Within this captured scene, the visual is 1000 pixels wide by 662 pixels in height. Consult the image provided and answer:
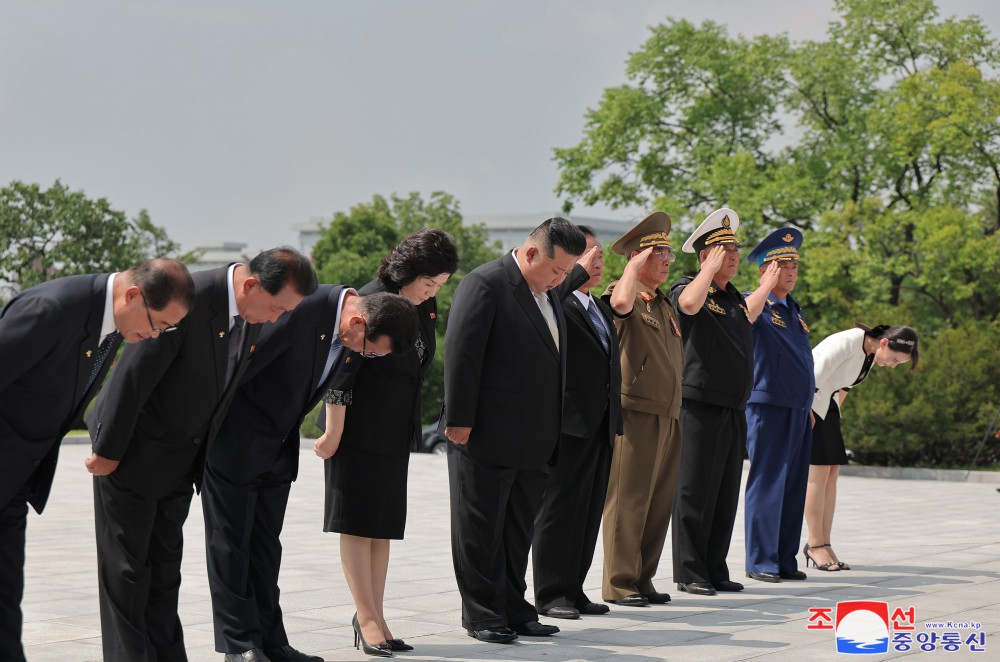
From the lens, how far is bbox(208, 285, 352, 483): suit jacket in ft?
17.6

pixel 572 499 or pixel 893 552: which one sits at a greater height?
pixel 572 499

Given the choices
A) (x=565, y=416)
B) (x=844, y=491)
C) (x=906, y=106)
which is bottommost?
(x=844, y=491)

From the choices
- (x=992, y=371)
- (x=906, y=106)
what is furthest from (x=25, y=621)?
(x=906, y=106)

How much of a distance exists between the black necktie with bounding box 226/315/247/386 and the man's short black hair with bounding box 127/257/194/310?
20.9 inches

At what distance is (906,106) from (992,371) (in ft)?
31.1

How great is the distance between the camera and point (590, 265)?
24.1ft

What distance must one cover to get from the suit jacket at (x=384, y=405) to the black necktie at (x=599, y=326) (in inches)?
62.6

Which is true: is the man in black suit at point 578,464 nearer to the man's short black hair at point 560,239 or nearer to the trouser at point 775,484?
the man's short black hair at point 560,239

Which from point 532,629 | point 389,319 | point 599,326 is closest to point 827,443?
point 599,326

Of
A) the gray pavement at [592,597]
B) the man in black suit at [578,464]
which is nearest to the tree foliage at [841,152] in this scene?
the gray pavement at [592,597]

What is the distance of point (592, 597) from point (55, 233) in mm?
36002

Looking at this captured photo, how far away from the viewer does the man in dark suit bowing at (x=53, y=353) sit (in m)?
4.41

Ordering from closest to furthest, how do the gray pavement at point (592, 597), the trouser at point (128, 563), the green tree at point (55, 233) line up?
the trouser at point (128, 563) < the gray pavement at point (592, 597) < the green tree at point (55, 233)

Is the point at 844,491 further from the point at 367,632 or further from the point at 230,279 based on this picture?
the point at 230,279
